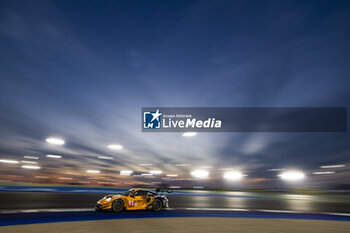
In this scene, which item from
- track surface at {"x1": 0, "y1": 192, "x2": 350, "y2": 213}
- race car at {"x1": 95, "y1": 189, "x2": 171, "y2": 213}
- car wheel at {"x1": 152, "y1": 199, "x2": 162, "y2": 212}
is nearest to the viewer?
race car at {"x1": 95, "y1": 189, "x2": 171, "y2": 213}

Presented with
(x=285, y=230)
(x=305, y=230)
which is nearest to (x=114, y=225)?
(x=285, y=230)

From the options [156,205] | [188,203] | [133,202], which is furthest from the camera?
[188,203]

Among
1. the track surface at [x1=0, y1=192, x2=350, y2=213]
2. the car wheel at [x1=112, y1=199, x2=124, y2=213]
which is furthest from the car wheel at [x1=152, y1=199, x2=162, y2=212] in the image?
the track surface at [x1=0, y1=192, x2=350, y2=213]

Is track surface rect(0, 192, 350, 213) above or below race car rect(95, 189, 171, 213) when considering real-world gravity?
below

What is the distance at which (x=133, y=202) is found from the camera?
9.84 metres

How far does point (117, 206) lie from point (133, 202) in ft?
2.53

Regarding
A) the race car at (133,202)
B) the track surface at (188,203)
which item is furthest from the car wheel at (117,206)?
the track surface at (188,203)

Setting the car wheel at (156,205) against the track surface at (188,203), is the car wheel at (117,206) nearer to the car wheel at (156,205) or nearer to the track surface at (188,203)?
the car wheel at (156,205)

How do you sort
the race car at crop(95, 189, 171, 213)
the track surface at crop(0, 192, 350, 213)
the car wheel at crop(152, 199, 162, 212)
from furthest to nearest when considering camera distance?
the track surface at crop(0, 192, 350, 213)
the car wheel at crop(152, 199, 162, 212)
the race car at crop(95, 189, 171, 213)

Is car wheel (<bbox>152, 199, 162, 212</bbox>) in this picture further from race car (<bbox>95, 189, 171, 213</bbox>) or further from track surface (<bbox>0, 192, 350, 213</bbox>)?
track surface (<bbox>0, 192, 350, 213</bbox>)

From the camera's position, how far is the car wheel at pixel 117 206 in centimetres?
934

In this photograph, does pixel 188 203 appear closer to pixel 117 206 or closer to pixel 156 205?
pixel 156 205

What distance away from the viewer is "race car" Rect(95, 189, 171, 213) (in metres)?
9.34

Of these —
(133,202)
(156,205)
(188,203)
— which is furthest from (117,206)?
(188,203)
